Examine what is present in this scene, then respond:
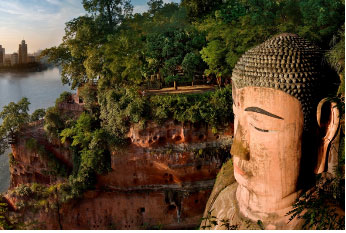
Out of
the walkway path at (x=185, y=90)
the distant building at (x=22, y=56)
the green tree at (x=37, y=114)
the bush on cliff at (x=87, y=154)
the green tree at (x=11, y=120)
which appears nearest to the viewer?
the bush on cliff at (x=87, y=154)

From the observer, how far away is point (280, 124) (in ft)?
11.0

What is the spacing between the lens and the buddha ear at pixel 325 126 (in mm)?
3236

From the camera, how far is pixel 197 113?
407 inches

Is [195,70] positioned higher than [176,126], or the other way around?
[195,70]

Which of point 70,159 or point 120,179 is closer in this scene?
point 120,179

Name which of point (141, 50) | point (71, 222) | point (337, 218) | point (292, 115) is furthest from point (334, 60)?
point (71, 222)

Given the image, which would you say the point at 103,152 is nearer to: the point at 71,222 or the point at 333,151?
the point at 71,222

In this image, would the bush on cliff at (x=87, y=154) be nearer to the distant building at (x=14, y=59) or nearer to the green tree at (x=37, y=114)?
the green tree at (x=37, y=114)

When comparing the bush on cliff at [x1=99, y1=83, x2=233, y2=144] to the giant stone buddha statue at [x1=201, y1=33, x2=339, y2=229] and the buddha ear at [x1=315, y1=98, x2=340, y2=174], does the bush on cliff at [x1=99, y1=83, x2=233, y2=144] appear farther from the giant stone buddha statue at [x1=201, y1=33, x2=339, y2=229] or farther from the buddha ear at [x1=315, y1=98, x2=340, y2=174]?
the buddha ear at [x1=315, y1=98, x2=340, y2=174]

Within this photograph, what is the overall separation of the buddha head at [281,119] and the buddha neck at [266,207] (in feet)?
0.04

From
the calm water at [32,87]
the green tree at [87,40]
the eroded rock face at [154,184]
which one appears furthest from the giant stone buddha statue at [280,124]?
the calm water at [32,87]

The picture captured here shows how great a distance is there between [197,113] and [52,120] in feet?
19.4

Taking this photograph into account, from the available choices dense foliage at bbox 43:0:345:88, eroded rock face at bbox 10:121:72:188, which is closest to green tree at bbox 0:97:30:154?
eroded rock face at bbox 10:121:72:188

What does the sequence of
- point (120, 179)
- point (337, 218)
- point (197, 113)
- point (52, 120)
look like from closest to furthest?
1. point (337, 218)
2. point (197, 113)
3. point (120, 179)
4. point (52, 120)
